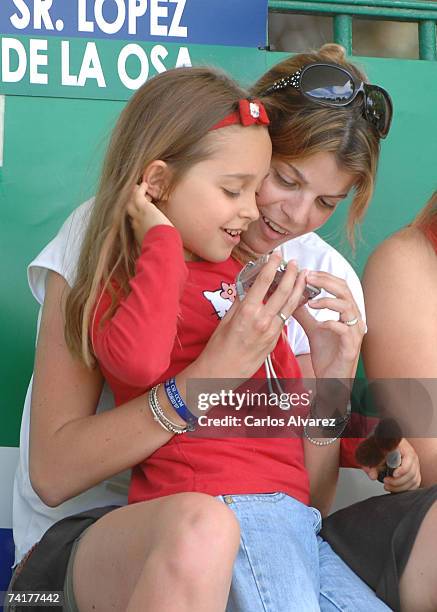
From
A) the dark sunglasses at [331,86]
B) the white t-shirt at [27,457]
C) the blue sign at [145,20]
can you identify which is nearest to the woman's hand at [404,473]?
the white t-shirt at [27,457]

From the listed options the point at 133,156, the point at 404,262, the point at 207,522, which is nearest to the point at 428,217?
the point at 404,262

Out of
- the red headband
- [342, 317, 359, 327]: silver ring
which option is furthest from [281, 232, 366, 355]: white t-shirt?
the red headband

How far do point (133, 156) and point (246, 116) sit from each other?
0.75 ft

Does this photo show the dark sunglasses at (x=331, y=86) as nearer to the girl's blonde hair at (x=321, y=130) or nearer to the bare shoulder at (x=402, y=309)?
the girl's blonde hair at (x=321, y=130)

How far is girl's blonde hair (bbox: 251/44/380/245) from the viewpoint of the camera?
6.87ft

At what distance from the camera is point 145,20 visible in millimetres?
2609

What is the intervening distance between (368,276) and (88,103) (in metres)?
0.90

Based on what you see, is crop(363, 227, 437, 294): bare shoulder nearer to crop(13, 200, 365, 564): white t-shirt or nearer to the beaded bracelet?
crop(13, 200, 365, 564): white t-shirt

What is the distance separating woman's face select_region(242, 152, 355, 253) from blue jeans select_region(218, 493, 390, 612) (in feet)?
1.90

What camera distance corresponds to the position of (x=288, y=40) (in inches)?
112

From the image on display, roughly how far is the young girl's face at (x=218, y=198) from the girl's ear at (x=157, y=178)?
0.07 ft

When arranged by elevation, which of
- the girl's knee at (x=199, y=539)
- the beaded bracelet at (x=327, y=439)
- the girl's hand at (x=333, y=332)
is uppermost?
the girl's hand at (x=333, y=332)

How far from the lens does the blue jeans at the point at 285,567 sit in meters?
1.59

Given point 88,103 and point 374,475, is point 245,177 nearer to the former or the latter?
point 374,475
